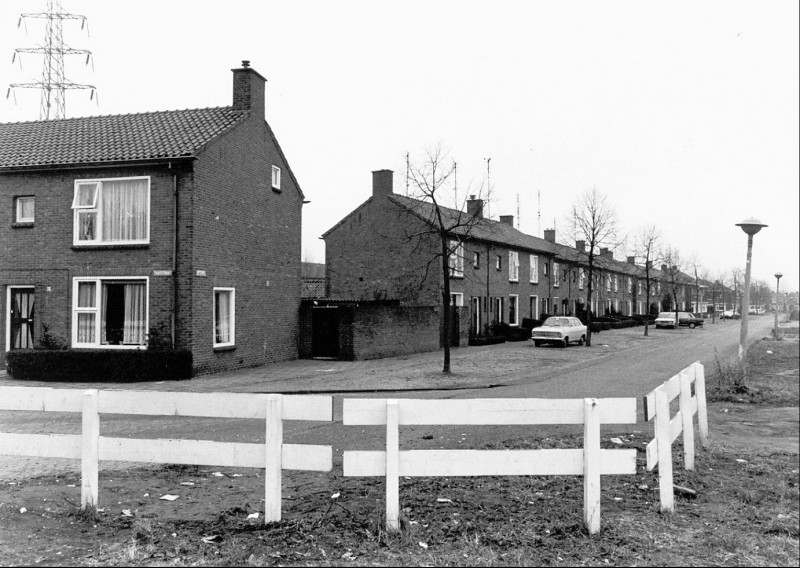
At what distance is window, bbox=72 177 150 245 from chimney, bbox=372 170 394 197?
1559 cm

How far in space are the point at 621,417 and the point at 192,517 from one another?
372cm

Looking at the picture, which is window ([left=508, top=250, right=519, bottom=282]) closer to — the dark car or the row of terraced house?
the row of terraced house

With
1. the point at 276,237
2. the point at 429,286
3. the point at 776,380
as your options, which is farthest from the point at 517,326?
the point at 776,380

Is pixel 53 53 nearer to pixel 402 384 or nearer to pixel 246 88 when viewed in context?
pixel 402 384

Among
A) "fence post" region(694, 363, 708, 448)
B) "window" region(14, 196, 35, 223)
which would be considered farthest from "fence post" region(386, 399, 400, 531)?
"window" region(14, 196, 35, 223)

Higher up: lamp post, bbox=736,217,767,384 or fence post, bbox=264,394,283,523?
lamp post, bbox=736,217,767,384

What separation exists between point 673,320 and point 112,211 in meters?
48.6

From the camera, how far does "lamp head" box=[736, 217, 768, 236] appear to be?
44.6 feet

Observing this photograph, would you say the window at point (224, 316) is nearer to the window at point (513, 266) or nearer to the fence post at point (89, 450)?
the fence post at point (89, 450)

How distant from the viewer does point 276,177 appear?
74.6 feet

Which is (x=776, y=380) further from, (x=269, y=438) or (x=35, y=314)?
(x=35, y=314)

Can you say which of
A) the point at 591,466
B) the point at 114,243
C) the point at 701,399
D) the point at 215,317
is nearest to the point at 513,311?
the point at 215,317

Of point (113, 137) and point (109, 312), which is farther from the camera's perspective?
point (113, 137)

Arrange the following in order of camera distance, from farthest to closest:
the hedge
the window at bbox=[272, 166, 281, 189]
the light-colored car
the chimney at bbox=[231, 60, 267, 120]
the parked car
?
the parked car → the light-colored car → the window at bbox=[272, 166, 281, 189] → the chimney at bbox=[231, 60, 267, 120] → the hedge
